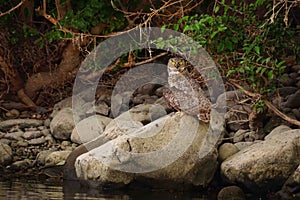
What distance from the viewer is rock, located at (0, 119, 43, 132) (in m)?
Result: 10.2

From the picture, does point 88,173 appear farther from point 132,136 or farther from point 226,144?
point 226,144

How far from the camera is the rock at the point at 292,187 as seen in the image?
6621 mm

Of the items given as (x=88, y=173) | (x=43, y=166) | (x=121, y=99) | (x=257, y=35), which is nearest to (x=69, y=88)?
(x=121, y=99)

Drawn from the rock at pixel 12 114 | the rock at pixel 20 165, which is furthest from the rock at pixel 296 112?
the rock at pixel 12 114

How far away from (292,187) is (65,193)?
8.15 feet

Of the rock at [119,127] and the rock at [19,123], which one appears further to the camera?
the rock at [19,123]

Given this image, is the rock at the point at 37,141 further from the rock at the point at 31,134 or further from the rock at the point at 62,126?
the rock at the point at 62,126

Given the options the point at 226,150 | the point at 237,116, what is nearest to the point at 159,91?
the point at 237,116

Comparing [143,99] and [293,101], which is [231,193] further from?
[143,99]

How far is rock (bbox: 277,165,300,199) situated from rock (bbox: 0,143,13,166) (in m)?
4.19

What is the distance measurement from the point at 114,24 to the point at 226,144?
10.6 feet

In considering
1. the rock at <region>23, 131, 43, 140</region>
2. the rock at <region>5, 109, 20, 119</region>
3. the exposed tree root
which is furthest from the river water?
the exposed tree root

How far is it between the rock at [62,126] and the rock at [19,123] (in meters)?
0.45

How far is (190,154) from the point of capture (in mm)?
7344
